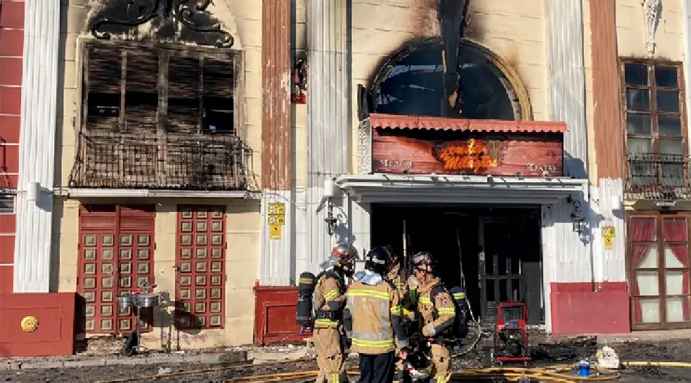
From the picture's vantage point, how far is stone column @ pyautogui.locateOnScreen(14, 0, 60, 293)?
40.9ft

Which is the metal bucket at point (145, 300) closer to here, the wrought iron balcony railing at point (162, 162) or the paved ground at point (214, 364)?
the paved ground at point (214, 364)

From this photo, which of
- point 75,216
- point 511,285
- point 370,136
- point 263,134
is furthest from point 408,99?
point 75,216

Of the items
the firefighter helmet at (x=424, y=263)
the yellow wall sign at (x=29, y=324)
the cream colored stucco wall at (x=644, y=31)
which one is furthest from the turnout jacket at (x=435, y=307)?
the cream colored stucco wall at (x=644, y=31)

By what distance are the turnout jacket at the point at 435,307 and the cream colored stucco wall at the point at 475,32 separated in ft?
22.1

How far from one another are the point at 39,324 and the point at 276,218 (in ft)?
16.3

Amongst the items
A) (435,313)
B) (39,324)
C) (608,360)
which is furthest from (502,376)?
(39,324)

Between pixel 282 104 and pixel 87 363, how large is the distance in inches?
254

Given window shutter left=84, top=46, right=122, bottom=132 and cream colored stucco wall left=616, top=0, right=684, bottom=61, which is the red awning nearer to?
cream colored stucco wall left=616, top=0, right=684, bottom=61

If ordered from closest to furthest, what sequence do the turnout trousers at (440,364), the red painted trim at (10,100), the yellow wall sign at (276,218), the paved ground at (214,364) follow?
the turnout trousers at (440,364), the paved ground at (214,364), the red painted trim at (10,100), the yellow wall sign at (276,218)

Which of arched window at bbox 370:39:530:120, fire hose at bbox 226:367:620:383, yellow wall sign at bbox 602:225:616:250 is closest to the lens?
fire hose at bbox 226:367:620:383

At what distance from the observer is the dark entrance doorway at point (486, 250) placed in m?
16.0

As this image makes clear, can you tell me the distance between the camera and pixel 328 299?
8.14 meters

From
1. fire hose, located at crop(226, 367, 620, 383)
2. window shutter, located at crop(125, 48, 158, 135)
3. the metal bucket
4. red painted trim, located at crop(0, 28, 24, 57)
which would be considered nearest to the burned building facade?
window shutter, located at crop(125, 48, 158, 135)

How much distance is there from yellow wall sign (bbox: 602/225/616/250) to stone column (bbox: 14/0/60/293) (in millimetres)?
12448
